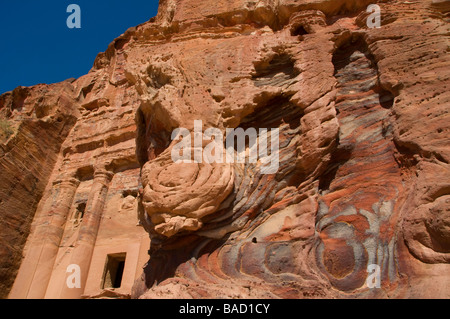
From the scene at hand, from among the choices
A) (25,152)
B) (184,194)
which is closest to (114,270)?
(25,152)

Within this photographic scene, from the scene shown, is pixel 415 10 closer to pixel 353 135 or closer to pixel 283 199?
pixel 353 135

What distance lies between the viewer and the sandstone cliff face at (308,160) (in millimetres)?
3426

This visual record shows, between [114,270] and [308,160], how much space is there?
224 inches

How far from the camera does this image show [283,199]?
427 centimetres

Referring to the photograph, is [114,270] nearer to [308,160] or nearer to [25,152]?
[25,152]

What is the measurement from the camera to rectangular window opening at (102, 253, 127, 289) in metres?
7.87

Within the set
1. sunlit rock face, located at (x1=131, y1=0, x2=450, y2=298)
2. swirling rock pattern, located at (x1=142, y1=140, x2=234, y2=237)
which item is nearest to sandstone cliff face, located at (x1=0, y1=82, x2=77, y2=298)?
sunlit rock face, located at (x1=131, y1=0, x2=450, y2=298)

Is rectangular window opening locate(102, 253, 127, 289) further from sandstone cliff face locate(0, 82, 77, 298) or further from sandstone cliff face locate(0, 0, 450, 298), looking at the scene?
sandstone cliff face locate(0, 0, 450, 298)

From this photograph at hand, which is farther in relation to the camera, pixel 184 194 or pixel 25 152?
pixel 25 152

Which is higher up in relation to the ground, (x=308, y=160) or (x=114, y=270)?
(x=114, y=270)

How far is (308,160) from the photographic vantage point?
4246 mm

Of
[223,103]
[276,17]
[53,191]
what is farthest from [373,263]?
[53,191]

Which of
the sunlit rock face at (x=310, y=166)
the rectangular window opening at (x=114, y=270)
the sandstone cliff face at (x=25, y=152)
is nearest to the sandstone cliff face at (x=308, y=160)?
the sunlit rock face at (x=310, y=166)

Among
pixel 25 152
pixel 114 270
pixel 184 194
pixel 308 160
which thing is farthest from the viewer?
pixel 25 152
